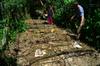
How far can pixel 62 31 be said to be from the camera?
13.3 meters

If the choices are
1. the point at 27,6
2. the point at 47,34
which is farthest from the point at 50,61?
the point at 27,6

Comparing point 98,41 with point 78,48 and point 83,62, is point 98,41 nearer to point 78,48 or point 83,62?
point 78,48

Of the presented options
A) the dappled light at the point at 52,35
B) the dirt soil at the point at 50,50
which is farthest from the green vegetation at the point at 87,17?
the dirt soil at the point at 50,50

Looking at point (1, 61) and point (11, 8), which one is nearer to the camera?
point (1, 61)

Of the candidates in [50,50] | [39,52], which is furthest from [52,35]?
[39,52]

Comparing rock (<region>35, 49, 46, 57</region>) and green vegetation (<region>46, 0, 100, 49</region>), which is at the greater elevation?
green vegetation (<region>46, 0, 100, 49</region>)

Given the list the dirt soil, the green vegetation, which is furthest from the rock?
the green vegetation

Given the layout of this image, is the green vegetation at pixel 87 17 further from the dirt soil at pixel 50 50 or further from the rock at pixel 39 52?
the rock at pixel 39 52

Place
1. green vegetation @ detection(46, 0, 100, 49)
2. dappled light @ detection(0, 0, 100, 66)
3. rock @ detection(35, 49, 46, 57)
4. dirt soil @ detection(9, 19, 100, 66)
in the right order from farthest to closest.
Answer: green vegetation @ detection(46, 0, 100, 49) < rock @ detection(35, 49, 46, 57) < dappled light @ detection(0, 0, 100, 66) < dirt soil @ detection(9, 19, 100, 66)

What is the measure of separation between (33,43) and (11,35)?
4.86 ft

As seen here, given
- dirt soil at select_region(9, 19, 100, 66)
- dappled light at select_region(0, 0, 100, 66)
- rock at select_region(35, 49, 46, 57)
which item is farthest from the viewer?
A: rock at select_region(35, 49, 46, 57)

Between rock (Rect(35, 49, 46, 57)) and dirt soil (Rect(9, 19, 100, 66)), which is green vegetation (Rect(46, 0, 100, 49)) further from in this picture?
rock (Rect(35, 49, 46, 57))

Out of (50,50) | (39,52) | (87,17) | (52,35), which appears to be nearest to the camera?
(39,52)

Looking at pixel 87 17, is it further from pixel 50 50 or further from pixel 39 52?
pixel 39 52
